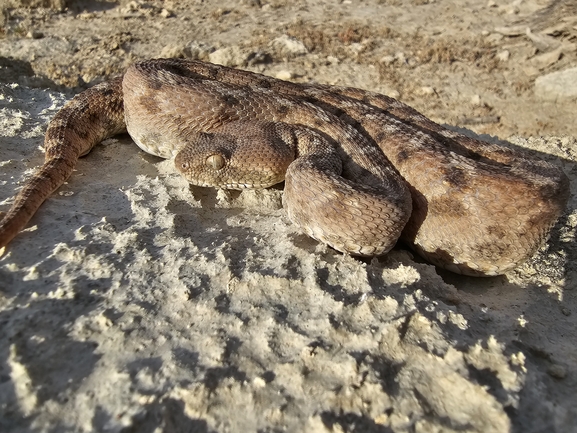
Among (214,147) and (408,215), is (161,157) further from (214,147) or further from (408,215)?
(408,215)

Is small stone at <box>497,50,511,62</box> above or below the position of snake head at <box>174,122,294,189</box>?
below

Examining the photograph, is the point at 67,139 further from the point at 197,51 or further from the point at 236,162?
the point at 197,51

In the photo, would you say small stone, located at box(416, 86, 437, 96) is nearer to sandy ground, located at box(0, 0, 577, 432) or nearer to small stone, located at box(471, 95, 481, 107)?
small stone, located at box(471, 95, 481, 107)

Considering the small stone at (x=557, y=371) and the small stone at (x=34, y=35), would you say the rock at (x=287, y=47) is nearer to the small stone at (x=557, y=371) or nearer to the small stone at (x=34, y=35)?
the small stone at (x=34, y=35)

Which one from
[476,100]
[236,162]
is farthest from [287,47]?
[236,162]

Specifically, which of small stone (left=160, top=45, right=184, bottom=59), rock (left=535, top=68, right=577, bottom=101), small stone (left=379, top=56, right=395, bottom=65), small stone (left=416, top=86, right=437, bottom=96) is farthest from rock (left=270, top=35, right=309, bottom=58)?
rock (left=535, top=68, right=577, bottom=101)

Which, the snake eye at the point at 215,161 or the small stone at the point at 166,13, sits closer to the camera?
the snake eye at the point at 215,161

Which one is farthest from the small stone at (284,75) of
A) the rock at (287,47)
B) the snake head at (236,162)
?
the snake head at (236,162)
